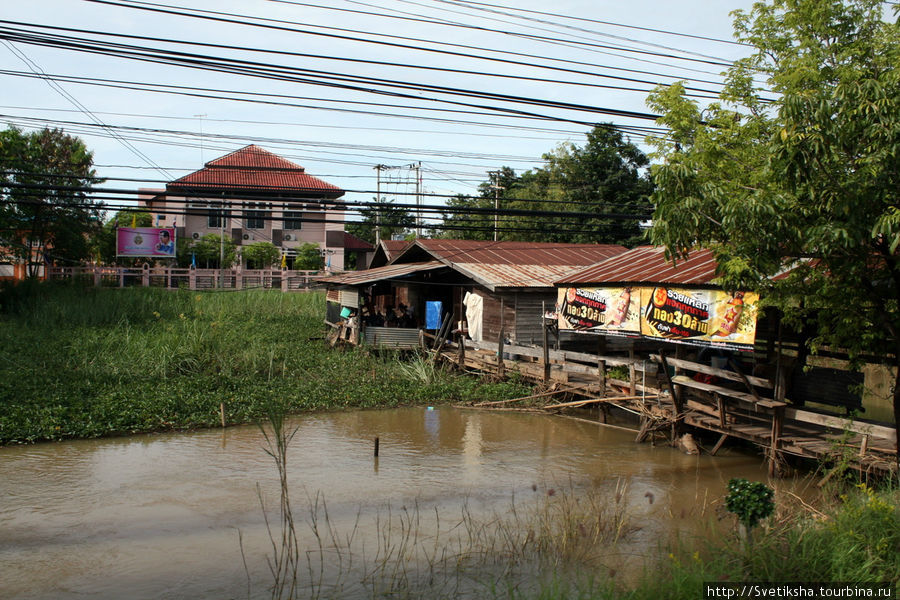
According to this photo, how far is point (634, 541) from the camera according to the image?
27.4 feet

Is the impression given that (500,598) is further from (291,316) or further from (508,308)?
(291,316)

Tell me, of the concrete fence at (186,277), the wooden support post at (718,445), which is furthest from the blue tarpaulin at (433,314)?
the wooden support post at (718,445)

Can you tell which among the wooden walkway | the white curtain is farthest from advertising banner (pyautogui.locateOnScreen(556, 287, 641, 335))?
the white curtain

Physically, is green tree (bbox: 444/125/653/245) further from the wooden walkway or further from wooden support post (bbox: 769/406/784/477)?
wooden support post (bbox: 769/406/784/477)

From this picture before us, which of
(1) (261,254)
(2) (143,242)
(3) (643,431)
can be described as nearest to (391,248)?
(3) (643,431)

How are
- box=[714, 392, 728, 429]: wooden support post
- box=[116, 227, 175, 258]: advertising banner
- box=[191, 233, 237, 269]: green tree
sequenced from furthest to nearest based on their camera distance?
box=[191, 233, 237, 269]: green tree → box=[116, 227, 175, 258]: advertising banner → box=[714, 392, 728, 429]: wooden support post

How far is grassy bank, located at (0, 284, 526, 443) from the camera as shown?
14472 mm

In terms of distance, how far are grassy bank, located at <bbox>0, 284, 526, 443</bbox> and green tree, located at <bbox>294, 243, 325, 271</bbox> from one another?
65.6ft

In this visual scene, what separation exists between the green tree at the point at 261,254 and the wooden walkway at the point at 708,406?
30750 millimetres

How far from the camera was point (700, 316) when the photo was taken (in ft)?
41.0

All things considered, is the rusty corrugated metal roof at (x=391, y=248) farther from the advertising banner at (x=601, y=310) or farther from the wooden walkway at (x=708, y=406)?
the advertising banner at (x=601, y=310)

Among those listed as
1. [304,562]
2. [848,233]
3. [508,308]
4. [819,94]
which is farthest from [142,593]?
[508,308]

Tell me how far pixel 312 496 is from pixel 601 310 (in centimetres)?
816

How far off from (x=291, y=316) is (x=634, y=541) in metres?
24.2
